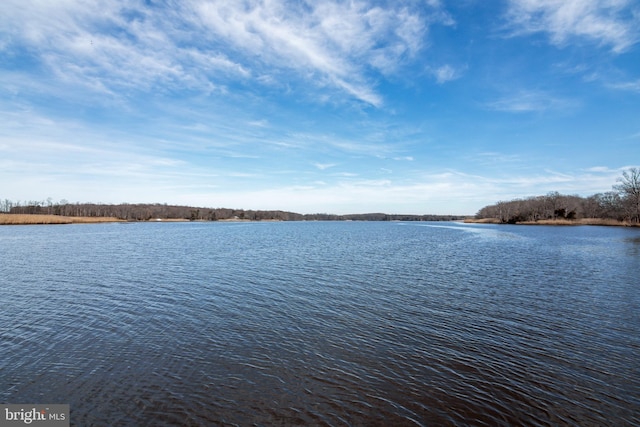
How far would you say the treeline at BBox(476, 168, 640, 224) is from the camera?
3799 inches

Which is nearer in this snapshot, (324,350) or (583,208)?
(324,350)

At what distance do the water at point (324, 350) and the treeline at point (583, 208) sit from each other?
109 meters

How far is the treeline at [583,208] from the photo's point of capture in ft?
317

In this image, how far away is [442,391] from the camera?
8.09m

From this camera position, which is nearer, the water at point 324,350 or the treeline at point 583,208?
the water at point 324,350

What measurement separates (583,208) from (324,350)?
564 feet

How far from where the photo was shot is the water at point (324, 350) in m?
7.33

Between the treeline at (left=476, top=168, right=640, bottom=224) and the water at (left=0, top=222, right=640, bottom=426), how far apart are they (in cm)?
10944

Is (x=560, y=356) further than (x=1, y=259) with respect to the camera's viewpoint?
No

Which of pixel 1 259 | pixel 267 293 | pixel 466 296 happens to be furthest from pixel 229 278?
pixel 1 259

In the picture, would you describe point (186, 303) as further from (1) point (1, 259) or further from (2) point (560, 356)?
(1) point (1, 259)

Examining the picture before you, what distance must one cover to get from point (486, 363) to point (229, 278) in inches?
681

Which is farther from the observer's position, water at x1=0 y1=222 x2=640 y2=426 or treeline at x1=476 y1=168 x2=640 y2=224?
treeline at x1=476 y1=168 x2=640 y2=224

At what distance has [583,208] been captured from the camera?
13538 cm
